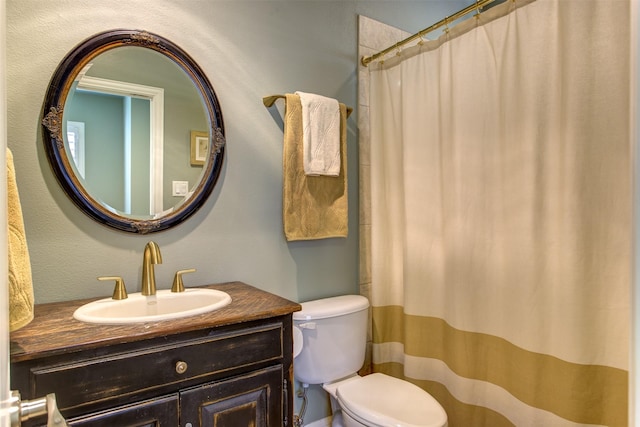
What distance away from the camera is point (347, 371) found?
5.77 ft

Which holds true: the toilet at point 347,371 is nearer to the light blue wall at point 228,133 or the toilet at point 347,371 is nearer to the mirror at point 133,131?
the light blue wall at point 228,133

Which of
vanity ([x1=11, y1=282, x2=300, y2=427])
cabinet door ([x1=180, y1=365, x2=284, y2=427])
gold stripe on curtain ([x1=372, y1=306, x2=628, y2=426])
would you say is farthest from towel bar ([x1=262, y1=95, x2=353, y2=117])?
gold stripe on curtain ([x1=372, y1=306, x2=628, y2=426])

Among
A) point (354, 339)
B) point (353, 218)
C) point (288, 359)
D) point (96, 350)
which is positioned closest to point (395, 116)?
point (353, 218)

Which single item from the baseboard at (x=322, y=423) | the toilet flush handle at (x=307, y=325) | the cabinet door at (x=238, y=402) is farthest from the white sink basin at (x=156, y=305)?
the baseboard at (x=322, y=423)

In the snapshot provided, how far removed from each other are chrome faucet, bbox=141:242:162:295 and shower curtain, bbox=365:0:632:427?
1.16 metres

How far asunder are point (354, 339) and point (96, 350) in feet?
3.71

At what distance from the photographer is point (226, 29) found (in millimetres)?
1612

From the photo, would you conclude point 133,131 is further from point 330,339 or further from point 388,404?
point 388,404

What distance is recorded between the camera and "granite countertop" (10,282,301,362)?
89 centimetres

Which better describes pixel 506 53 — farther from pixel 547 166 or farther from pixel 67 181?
pixel 67 181

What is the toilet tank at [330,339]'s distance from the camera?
1644 millimetres

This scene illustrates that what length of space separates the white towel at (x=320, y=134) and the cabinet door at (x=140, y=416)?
1.10m

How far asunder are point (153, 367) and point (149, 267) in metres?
0.44

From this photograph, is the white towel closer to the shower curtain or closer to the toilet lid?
the shower curtain
